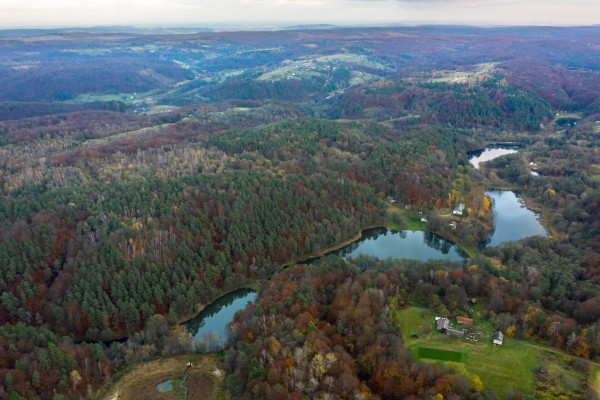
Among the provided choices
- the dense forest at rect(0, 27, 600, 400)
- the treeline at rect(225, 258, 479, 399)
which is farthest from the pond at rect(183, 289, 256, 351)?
the treeline at rect(225, 258, 479, 399)

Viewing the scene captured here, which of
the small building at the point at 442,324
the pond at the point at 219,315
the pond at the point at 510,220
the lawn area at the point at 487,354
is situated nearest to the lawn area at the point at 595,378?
the lawn area at the point at 487,354

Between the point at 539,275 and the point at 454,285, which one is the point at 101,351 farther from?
the point at 539,275

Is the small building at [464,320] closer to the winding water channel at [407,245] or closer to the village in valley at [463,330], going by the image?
the village in valley at [463,330]

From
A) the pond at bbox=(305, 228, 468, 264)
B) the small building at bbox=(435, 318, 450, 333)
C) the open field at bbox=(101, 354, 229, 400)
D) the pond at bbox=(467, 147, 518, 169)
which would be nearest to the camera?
the open field at bbox=(101, 354, 229, 400)

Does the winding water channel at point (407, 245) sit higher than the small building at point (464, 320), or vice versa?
the small building at point (464, 320)

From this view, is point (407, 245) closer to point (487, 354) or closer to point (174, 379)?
point (487, 354)

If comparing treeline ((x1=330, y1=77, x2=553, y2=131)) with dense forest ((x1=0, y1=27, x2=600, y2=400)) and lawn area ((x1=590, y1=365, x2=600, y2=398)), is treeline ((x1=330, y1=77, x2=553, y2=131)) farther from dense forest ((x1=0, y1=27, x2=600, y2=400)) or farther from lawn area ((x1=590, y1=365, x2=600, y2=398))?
lawn area ((x1=590, y1=365, x2=600, y2=398))
